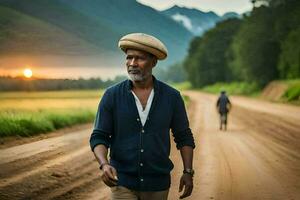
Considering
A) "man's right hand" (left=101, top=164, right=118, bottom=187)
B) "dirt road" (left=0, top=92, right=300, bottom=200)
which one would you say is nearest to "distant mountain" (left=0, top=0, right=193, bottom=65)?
"dirt road" (left=0, top=92, right=300, bottom=200)

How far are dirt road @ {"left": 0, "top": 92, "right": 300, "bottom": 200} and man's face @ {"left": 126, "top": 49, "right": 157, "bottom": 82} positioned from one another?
A: 212 inches

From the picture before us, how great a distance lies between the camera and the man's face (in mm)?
4477

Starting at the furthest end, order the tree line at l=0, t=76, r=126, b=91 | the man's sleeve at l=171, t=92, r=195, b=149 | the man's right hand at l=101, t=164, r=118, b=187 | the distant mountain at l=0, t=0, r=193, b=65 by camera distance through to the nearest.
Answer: the tree line at l=0, t=76, r=126, b=91, the distant mountain at l=0, t=0, r=193, b=65, the man's sleeve at l=171, t=92, r=195, b=149, the man's right hand at l=101, t=164, r=118, b=187

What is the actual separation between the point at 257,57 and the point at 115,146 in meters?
65.7

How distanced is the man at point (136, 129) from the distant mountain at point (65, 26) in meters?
16.9

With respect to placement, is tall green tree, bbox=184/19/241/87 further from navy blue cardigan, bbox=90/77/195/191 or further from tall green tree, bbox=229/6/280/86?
navy blue cardigan, bbox=90/77/195/191

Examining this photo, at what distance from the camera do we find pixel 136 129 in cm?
439

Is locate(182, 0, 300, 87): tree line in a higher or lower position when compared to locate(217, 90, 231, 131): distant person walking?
higher

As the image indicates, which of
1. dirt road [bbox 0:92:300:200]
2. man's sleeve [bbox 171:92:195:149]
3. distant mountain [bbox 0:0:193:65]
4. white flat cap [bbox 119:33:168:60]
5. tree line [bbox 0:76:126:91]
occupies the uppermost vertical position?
distant mountain [bbox 0:0:193:65]

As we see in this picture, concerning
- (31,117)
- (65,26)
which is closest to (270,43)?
(65,26)

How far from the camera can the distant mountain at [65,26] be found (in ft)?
75.8

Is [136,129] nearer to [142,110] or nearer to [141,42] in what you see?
[142,110]

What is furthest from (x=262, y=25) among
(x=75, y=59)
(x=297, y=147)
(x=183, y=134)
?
(x=183, y=134)

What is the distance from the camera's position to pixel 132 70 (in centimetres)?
449
